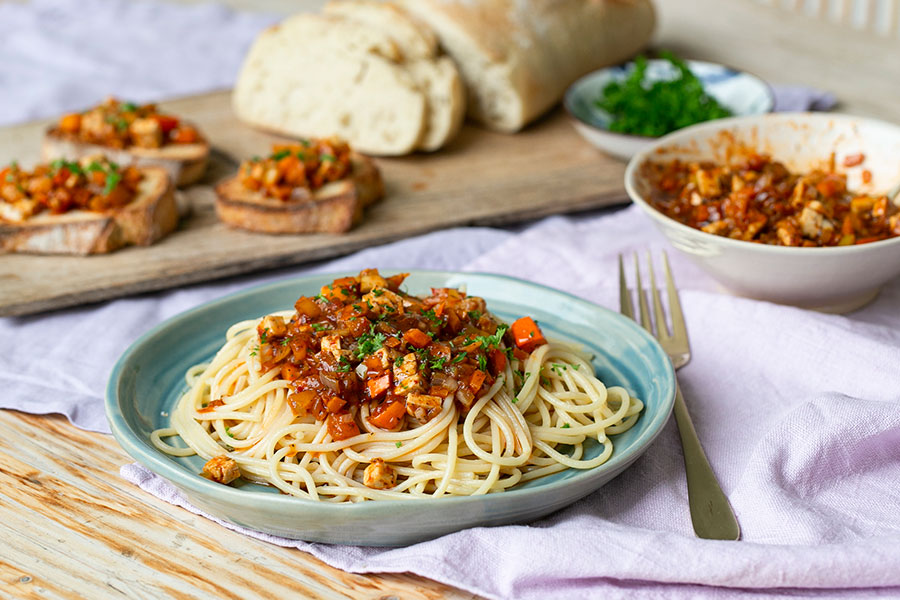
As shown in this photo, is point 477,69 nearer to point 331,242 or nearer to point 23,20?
point 331,242

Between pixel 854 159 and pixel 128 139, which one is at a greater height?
pixel 854 159

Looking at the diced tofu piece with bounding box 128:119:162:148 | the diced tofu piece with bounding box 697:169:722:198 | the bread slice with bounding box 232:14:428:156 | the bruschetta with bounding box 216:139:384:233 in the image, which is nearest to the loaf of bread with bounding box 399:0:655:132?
the bread slice with bounding box 232:14:428:156

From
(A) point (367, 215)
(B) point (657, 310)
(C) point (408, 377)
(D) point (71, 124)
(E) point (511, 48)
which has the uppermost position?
(C) point (408, 377)

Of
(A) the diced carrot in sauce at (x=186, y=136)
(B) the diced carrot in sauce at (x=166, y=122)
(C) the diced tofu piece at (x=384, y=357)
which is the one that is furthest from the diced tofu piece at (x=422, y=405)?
(B) the diced carrot in sauce at (x=166, y=122)

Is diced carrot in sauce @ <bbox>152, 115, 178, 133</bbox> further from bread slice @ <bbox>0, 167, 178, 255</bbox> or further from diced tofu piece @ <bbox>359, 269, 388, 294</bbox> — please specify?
diced tofu piece @ <bbox>359, 269, 388, 294</bbox>

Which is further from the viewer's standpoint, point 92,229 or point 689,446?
point 92,229

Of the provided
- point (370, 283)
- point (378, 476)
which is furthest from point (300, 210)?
point (378, 476)

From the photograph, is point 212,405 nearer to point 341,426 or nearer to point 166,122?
point 341,426
